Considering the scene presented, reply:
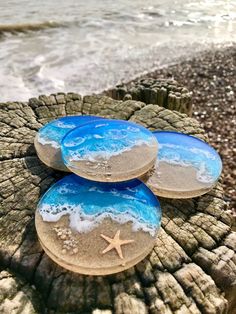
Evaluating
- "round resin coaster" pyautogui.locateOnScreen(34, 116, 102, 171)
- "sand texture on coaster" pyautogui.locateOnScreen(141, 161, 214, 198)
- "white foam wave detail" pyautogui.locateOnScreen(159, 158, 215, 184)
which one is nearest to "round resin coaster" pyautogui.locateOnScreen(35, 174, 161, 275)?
"sand texture on coaster" pyautogui.locateOnScreen(141, 161, 214, 198)

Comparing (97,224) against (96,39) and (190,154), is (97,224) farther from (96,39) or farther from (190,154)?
(96,39)

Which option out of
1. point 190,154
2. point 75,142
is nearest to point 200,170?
point 190,154

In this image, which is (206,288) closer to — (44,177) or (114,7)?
(44,177)

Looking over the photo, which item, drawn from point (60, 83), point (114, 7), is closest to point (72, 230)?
point (60, 83)

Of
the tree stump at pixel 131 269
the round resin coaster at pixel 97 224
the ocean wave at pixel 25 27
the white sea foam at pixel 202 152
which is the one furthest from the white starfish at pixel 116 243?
the ocean wave at pixel 25 27

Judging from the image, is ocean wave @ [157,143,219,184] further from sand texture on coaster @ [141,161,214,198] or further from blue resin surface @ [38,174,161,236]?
blue resin surface @ [38,174,161,236]

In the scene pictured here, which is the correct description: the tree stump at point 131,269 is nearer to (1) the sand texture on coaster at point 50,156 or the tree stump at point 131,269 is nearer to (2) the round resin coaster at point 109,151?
(1) the sand texture on coaster at point 50,156
